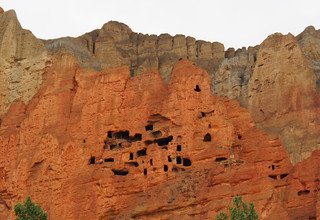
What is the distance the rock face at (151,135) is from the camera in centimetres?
6494

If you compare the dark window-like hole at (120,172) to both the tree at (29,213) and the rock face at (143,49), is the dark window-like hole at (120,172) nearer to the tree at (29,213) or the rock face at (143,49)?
the tree at (29,213)

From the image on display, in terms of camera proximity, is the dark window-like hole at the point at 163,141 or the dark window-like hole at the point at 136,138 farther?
the dark window-like hole at the point at 136,138

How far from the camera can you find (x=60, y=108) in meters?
73.6

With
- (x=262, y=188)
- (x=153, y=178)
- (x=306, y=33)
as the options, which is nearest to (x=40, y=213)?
(x=153, y=178)

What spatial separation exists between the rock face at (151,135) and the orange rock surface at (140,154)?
0.09 m

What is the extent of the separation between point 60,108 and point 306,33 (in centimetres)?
2427

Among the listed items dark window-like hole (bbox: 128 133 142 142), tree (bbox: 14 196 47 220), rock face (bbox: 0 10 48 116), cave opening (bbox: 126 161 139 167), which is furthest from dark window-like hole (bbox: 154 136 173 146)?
rock face (bbox: 0 10 48 116)

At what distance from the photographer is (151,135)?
69.9 meters

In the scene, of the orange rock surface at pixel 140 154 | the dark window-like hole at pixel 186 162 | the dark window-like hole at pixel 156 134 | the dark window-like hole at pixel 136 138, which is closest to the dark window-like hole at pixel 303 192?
the orange rock surface at pixel 140 154

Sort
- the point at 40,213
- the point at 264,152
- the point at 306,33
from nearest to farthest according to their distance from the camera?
the point at 40,213 < the point at 264,152 < the point at 306,33

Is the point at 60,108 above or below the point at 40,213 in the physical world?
above

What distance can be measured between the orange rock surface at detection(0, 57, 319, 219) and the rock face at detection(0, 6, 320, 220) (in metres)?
0.09

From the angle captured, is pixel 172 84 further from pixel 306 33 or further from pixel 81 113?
pixel 306 33

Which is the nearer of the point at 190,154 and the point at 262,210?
the point at 262,210
